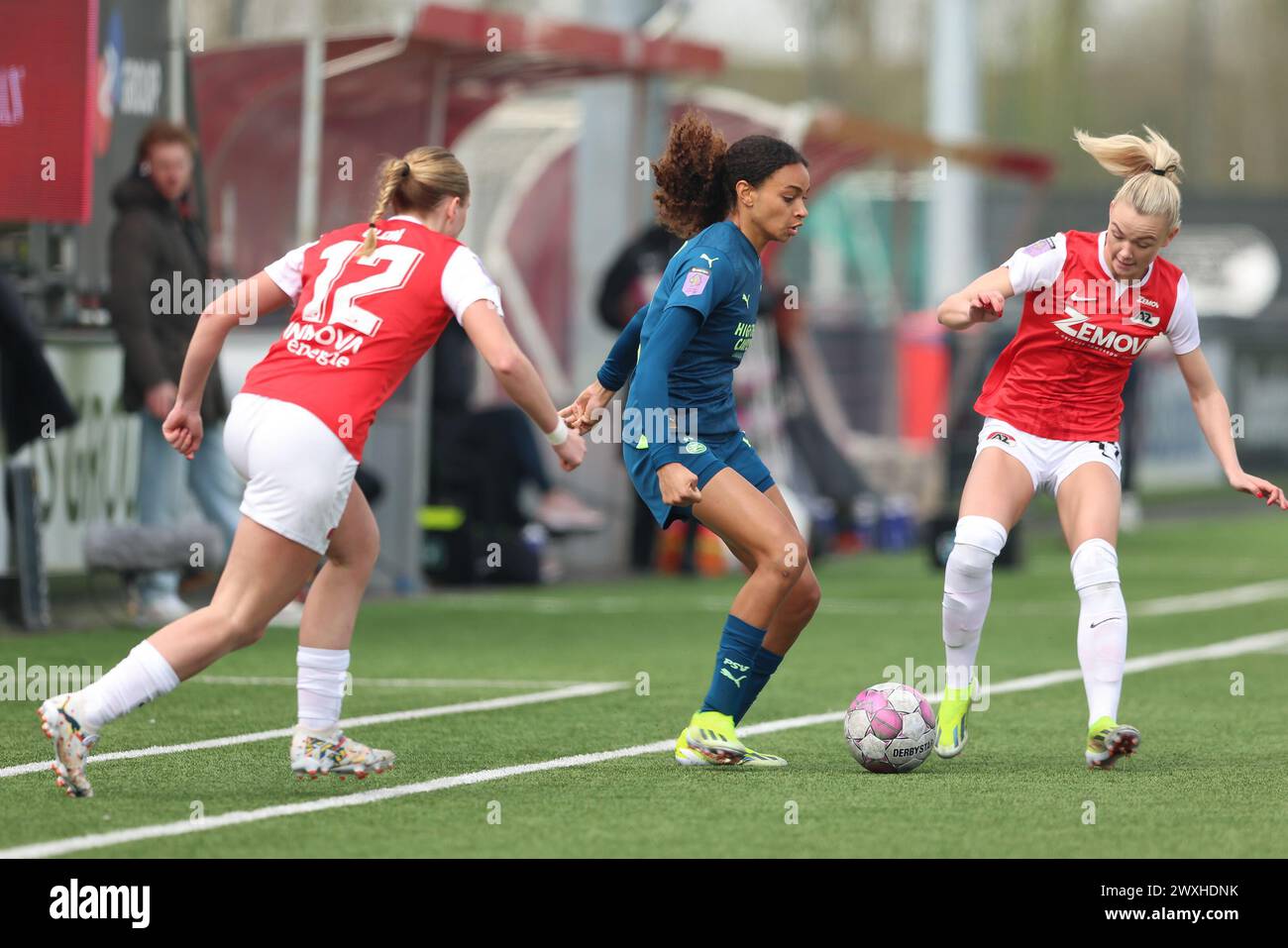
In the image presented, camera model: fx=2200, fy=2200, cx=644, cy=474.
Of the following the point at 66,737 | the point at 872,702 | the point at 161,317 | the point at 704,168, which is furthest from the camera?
the point at 161,317

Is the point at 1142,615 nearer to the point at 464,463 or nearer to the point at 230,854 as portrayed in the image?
the point at 464,463

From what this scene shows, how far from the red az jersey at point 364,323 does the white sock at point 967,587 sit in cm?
196

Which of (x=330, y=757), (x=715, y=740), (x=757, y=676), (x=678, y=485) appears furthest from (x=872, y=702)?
(x=330, y=757)

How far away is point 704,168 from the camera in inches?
291

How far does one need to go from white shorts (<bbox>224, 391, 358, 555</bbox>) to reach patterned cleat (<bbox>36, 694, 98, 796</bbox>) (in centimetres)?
74

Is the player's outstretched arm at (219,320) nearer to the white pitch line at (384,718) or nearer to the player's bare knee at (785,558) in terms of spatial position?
the white pitch line at (384,718)

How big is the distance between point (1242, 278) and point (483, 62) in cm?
2690

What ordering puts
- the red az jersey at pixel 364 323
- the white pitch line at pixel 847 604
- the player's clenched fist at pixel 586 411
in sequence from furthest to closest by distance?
the white pitch line at pixel 847 604 < the player's clenched fist at pixel 586 411 < the red az jersey at pixel 364 323

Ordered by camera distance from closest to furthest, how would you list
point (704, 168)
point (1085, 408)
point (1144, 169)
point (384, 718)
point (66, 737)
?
point (66, 737) < point (704, 168) < point (1144, 169) < point (1085, 408) < point (384, 718)

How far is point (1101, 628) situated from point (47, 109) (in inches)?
255

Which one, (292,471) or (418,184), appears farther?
(418,184)

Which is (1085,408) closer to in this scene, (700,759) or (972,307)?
(972,307)

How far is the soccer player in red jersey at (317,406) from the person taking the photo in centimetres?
626

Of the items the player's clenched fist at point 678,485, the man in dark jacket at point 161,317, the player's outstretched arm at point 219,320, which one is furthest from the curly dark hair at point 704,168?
the man in dark jacket at point 161,317
